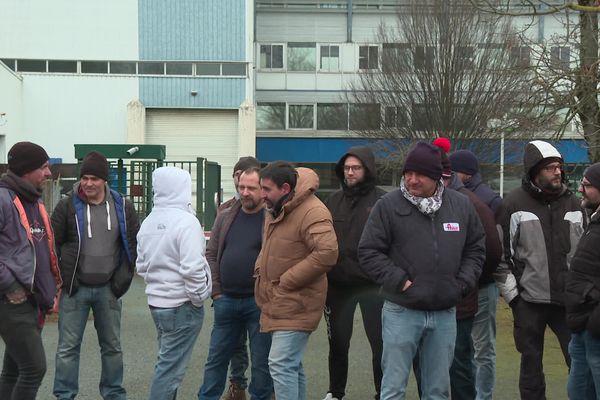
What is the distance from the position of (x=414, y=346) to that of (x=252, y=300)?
1515 mm

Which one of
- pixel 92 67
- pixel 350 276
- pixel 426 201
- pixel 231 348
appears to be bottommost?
pixel 231 348

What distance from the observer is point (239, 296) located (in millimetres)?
5910

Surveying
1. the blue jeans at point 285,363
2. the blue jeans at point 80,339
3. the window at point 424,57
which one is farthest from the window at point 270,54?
the blue jeans at point 285,363

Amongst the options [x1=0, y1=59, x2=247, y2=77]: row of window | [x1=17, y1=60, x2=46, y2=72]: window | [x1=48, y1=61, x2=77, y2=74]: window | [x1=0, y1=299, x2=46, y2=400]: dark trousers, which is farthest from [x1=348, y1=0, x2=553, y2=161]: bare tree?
[x1=0, y1=299, x2=46, y2=400]: dark trousers

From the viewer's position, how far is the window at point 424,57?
84.9 ft

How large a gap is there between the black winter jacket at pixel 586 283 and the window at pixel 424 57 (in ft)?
71.7

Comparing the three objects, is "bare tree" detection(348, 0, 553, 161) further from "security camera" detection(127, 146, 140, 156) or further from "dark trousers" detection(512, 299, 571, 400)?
"dark trousers" detection(512, 299, 571, 400)

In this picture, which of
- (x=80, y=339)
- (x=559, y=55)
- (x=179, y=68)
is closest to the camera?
(x=80, y=339)

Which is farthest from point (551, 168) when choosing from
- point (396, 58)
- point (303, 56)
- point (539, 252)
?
point (303, 56)

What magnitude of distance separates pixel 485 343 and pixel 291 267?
183 cm

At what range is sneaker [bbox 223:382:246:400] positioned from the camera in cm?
641

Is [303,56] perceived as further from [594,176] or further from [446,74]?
[594,176]

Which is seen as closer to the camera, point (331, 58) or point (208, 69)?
point (208, 69)

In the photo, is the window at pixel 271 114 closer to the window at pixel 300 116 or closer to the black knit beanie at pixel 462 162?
the window at pixel 300 116
